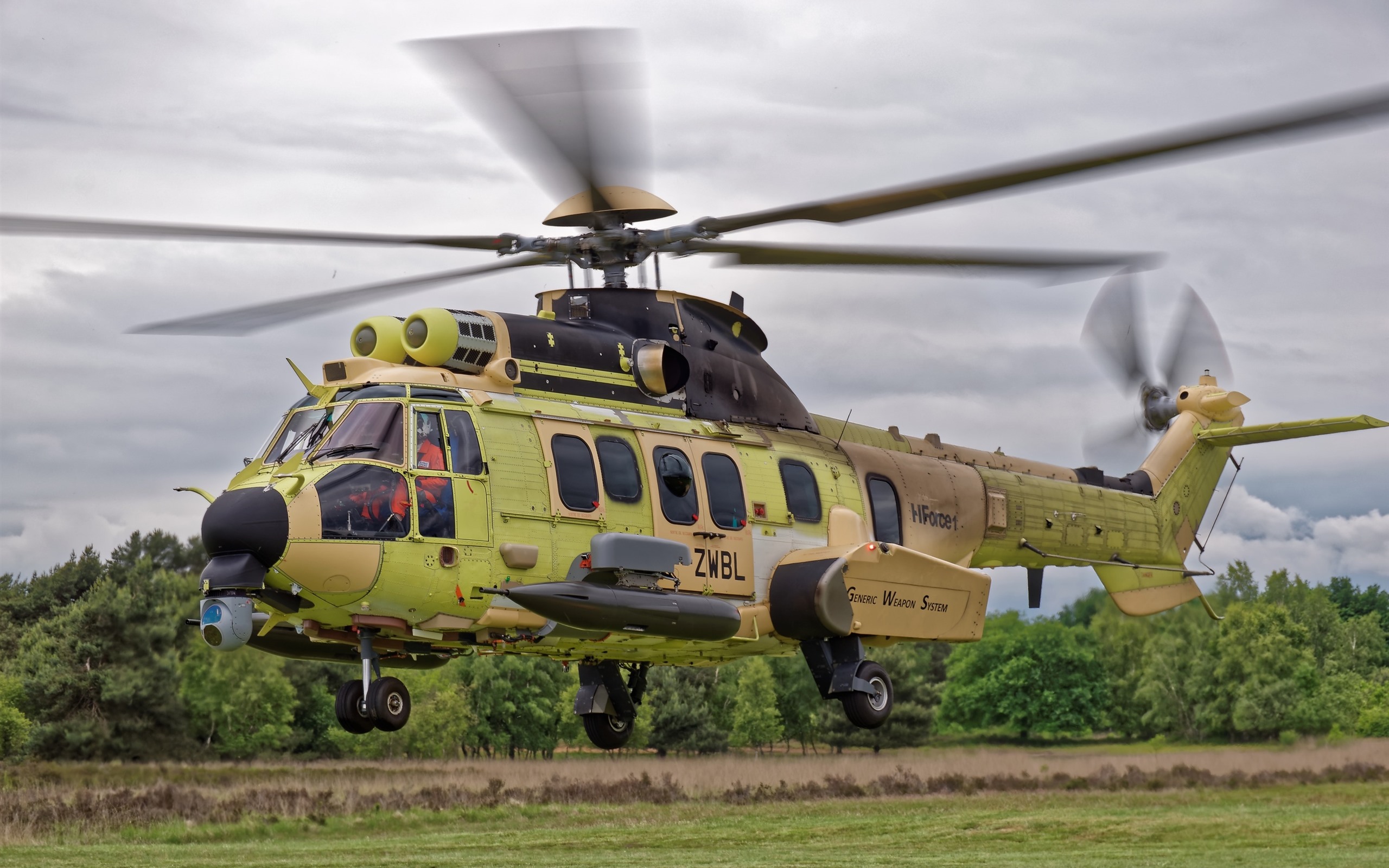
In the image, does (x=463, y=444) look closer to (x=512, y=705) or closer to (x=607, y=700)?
(x=607, y=700)

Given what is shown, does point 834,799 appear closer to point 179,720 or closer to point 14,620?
point 179,720

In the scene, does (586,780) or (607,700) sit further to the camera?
(586,780)

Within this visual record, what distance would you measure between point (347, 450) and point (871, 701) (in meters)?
6.49

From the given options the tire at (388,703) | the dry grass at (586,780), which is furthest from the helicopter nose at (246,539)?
the dry grass at (586,780)

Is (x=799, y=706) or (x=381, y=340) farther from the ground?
(x=381, y=340)

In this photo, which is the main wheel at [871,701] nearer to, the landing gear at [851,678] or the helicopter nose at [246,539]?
the landing gear at [851,678]

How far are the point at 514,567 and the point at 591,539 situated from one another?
2.66 ft

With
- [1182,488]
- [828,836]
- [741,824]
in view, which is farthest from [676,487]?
[741,824]

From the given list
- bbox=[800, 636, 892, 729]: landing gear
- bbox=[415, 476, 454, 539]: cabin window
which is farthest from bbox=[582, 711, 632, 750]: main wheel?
bbox=[415, 476, 454, 539]: cabin window

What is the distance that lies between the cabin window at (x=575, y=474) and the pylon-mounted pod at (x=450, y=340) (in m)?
1.21

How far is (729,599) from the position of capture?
14227 mm

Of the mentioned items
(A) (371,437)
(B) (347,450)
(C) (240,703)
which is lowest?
(C) (240,703)

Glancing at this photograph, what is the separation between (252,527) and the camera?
11.4 metres

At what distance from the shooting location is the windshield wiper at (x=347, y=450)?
1205cm
